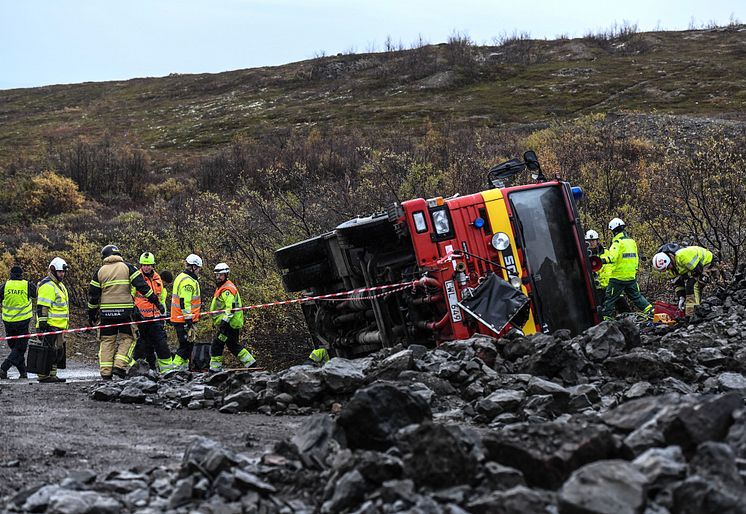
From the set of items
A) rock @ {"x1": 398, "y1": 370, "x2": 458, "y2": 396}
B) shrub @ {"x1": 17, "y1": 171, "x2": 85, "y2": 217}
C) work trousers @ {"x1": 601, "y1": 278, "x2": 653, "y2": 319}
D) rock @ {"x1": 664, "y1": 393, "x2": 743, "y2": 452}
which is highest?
shrub @ {"x1": 17, "y1": 171, "x2": 85, "y2": 217}

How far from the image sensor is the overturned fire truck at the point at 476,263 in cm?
931

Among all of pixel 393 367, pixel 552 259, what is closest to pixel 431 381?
pixel 393 367

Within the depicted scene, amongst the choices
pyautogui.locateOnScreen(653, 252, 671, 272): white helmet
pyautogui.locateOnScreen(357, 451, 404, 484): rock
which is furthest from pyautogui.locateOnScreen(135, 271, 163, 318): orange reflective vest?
pyautogui.locateOnScreen(357, 451, 404, 484): rock

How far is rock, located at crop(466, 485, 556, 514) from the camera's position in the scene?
337 centimetres

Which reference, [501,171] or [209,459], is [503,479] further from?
[501,171]

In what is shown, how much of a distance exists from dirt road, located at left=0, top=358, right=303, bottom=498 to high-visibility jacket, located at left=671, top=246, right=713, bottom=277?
6560mm

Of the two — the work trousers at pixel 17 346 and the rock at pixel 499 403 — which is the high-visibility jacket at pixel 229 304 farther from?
the rock at pixel 499 403

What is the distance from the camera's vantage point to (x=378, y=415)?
4766 millimetres

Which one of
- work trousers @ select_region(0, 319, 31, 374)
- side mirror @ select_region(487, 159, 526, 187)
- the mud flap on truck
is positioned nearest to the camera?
the mud flap on truck

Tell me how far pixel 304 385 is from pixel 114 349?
17.2 feet

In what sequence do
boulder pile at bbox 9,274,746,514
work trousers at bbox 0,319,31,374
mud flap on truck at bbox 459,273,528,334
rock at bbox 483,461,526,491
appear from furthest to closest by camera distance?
work trousers at bbox 0,319,31,374, mud flap on truck at bbox 459,273,528,334, rock at bbox 483,461,526,491, boulder pile at bbox 9,274,746,514

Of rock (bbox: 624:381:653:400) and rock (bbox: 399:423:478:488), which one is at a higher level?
rock (bbox: 399:423:478:488)

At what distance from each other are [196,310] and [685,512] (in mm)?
9991

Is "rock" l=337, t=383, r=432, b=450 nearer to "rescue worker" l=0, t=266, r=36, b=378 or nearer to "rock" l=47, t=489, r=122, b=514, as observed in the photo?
"rock" l=47, t=489, r=122, b=514
